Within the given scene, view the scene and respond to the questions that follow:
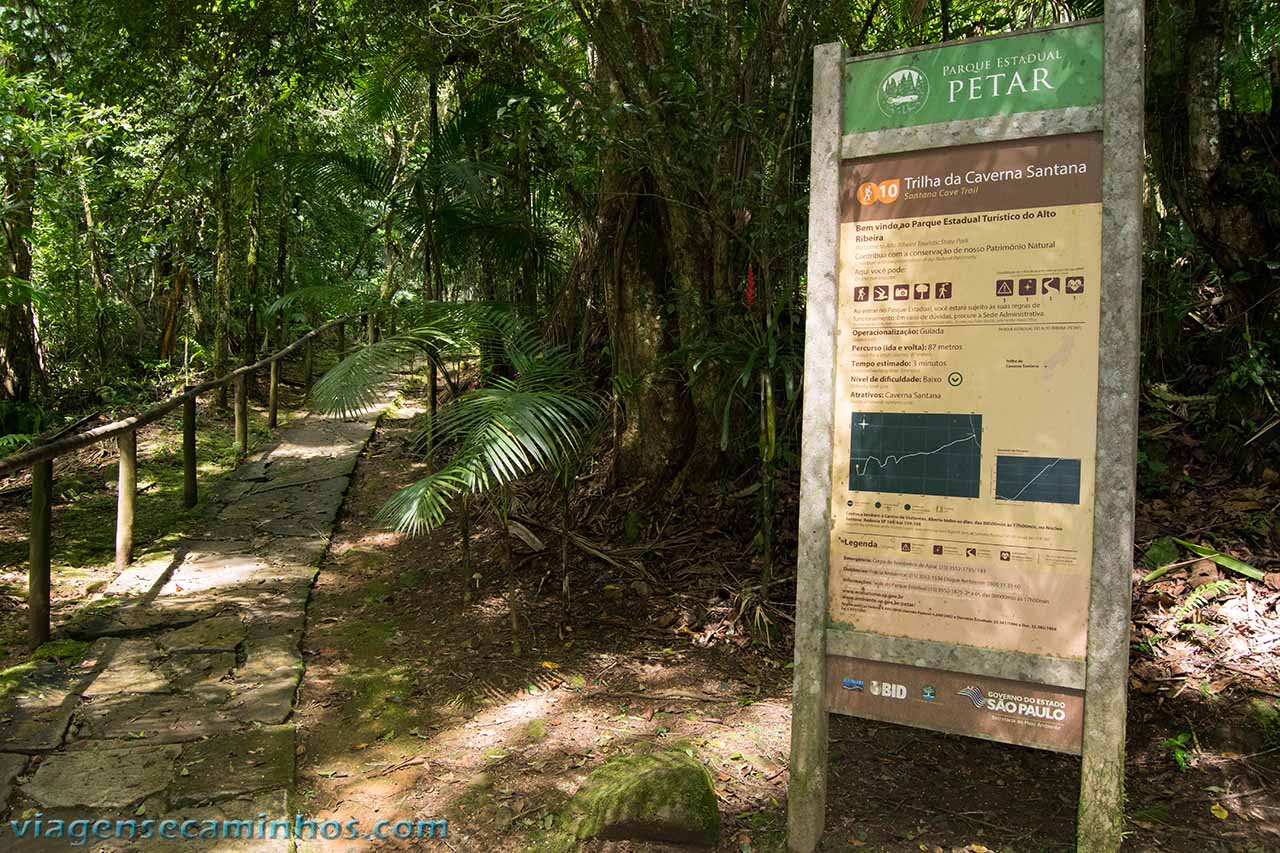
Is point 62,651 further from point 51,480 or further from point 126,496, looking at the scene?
point 126,496

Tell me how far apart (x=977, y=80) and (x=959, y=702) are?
1.62 m

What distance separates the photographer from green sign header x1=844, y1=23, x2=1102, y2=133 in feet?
7.22

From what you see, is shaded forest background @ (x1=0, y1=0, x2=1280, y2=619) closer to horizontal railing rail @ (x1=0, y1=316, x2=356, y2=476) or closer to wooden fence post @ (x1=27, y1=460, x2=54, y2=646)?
horizontal railing rail @ (x1=0, y1=316, x2=356, y2=476)

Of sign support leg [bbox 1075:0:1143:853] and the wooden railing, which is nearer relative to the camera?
sign support leg [bbox 1075:0:1143:853]

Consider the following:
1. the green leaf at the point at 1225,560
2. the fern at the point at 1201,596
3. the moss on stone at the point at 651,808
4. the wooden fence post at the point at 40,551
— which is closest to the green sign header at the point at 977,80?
the moss on stone at the point at 651,808

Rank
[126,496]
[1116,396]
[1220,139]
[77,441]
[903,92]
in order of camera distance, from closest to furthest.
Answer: [1116,396], [903,92], [77,441], [1220,139], [126,496]

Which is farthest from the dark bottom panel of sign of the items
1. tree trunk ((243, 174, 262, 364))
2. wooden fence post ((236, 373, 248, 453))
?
tree trunk ((243, 174, 262, 364))

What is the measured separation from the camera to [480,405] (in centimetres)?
397

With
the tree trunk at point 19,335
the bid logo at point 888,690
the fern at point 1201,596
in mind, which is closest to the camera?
the bid logo at point 888,690

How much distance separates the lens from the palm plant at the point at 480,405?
3652 mm

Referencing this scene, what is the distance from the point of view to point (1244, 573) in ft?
12.7

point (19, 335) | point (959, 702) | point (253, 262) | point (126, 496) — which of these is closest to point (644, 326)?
point (126, 496)

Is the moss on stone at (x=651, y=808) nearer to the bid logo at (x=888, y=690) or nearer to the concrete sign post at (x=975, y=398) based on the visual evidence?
the concrete sign post at (x=975, y=398)

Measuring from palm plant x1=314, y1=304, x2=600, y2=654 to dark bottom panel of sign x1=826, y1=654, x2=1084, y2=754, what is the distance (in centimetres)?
163
